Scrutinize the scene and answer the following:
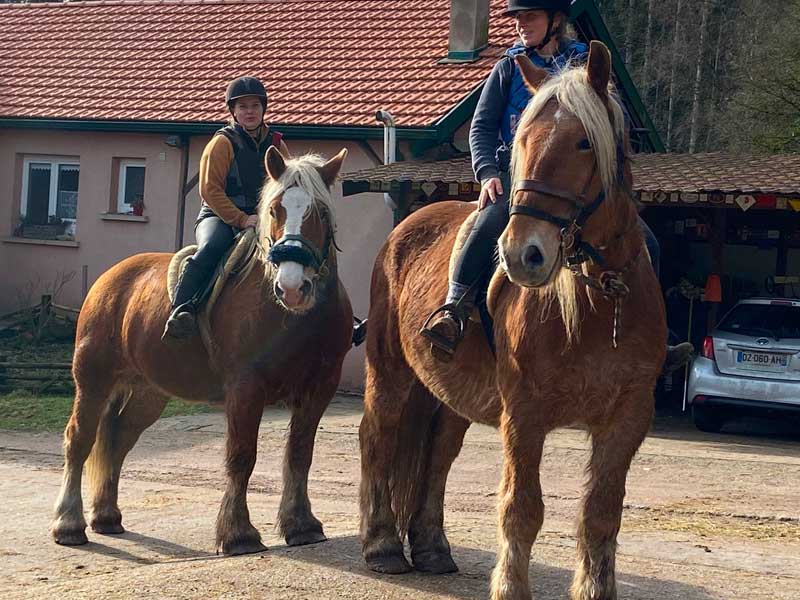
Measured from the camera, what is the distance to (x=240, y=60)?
21.1m

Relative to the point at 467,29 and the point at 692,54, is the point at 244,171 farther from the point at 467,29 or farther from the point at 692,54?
the point at 692,54

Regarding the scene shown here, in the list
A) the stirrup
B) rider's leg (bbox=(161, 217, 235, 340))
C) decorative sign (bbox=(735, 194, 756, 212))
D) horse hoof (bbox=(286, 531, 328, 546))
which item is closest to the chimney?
decorative sign (bbox=(735, 194, 756, 212))

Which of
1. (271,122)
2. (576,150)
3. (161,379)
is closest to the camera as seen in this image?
(576,150)

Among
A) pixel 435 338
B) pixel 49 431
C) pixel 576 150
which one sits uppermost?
pixel 576 150

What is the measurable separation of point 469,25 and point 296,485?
12.7 m

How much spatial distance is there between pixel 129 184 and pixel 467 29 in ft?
21.2

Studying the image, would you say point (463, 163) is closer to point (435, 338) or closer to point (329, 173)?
point (329, 173)

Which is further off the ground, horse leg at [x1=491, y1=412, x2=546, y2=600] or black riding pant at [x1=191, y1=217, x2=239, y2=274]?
black riding pant at [x1=191, y1=217, x2=239, y2=274]

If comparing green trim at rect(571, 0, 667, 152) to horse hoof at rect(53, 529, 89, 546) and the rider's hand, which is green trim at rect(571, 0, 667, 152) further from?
the rider's hand

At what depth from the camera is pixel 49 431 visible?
43.8ft

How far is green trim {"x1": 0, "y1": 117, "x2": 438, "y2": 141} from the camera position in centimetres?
1738

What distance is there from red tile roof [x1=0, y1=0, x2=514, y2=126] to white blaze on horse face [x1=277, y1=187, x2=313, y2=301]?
10.5 metres

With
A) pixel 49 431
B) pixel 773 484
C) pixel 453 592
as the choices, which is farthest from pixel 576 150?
pixel 49 431

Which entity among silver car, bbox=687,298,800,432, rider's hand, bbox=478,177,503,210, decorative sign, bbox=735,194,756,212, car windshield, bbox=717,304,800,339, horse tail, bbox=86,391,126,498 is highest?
decorative sign, bbox=735,194,756,212
